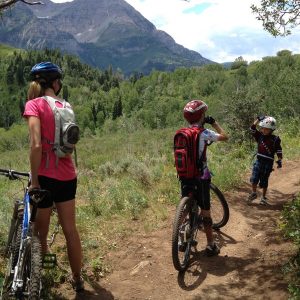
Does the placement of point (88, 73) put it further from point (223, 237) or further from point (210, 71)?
point (223, 237)

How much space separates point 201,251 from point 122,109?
131211 mm

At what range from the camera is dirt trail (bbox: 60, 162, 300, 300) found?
5.14m

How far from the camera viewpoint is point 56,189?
4398mm

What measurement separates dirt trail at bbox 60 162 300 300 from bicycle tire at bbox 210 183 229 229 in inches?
6.6

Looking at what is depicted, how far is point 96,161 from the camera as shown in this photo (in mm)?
18844

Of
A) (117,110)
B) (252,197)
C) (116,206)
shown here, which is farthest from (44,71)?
(117,110)

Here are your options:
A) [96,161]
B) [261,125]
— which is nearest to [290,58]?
[96,161]

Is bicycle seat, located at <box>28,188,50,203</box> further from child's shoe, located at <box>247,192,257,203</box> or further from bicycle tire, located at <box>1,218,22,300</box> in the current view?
child's shoe, located at <box>247,192,257,203</box>

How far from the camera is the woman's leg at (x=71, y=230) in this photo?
14.9ft

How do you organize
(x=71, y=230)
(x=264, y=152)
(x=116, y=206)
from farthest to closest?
(x=264, y=152) < (x=116, y=206) < (x=71, y=230)

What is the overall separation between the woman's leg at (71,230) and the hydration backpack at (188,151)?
161 centimetres

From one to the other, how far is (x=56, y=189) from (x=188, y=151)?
1.87m

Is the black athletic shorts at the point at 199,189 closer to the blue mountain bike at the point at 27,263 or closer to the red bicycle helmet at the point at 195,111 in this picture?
the red bicycle helmet at the point at 195,111

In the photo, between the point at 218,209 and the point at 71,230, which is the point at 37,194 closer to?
the point at 71,230
